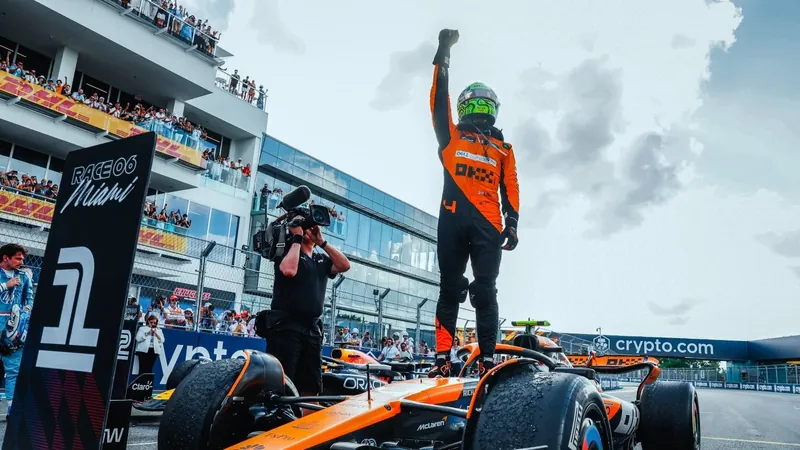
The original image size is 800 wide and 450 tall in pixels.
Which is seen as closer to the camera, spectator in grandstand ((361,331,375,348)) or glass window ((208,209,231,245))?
spectator in grandstand ((361,331,375,348))

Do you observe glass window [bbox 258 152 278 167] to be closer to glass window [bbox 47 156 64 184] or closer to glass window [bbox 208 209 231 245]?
glass window [bbox 208 209 231 245]

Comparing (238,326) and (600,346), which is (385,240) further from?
(238,326)

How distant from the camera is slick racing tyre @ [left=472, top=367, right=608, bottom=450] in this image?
2068mm

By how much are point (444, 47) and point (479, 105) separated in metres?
0.49

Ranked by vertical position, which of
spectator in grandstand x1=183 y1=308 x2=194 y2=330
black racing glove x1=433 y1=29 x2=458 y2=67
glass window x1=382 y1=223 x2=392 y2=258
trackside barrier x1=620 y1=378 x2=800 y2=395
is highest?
glass window x1=382 y1=223 x2=392 y2=258

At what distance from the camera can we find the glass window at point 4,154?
19797mm

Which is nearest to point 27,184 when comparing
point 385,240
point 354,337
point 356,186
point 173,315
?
point 173,315

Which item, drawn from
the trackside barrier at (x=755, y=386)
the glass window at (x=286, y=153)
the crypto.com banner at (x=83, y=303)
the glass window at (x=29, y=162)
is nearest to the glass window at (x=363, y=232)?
the glass window at (x=286, y=153)

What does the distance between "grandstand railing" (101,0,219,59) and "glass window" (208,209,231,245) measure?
6656 millimetres

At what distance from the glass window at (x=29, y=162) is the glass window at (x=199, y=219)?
5424 millimetres

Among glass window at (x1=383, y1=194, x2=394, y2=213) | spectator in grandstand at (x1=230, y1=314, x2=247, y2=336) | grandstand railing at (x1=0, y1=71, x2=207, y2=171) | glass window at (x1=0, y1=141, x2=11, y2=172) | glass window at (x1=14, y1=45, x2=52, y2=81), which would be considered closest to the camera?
spectator in grandstand at (x1=230, y1=314, x2=247, y2=336)

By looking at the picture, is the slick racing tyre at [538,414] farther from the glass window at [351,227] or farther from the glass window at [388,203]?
the glass window at [388,203]

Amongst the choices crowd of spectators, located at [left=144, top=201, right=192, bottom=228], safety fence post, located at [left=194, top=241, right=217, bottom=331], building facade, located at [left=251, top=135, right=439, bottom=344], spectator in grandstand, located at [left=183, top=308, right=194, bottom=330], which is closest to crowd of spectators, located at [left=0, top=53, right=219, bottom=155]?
crowd of spectators, located at [left=144, top=201, right=192, bottom=228]

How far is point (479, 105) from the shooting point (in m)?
4.09
